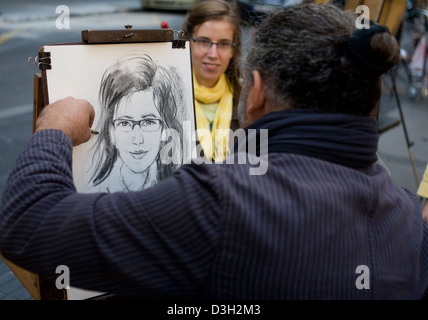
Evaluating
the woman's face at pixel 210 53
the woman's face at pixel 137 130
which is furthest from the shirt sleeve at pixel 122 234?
the woman's face at pixel 210 53

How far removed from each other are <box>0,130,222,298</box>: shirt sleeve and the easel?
44cm

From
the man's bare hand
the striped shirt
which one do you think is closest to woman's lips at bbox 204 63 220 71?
the man's bare hand

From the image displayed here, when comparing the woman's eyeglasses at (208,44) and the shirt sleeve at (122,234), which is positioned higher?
the woman's eyeglasses at (208,44)

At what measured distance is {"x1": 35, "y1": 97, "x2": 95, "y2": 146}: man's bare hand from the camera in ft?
4.23

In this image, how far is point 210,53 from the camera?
261 centimetres

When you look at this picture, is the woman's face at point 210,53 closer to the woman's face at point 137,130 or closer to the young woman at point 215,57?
the young woman at point 215,57

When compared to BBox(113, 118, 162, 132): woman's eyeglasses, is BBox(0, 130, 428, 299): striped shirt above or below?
below

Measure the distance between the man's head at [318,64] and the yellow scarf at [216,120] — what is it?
933 mm

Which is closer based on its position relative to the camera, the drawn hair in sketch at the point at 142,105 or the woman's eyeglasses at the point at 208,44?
the drawn hair in sketch at the point at 142,105

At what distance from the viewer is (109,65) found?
163cm

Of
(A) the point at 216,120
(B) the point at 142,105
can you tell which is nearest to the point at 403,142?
(A) the point at 216,120

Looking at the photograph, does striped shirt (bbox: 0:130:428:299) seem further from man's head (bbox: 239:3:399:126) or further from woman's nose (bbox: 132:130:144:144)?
woman's nose (bbox: 132:130:144:144)

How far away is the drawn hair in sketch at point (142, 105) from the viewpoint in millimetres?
1624

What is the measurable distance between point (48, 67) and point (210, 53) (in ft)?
4.09
